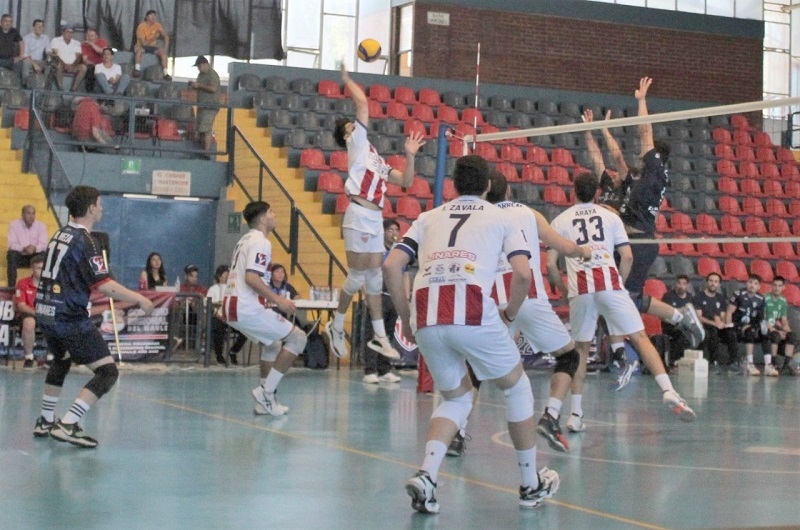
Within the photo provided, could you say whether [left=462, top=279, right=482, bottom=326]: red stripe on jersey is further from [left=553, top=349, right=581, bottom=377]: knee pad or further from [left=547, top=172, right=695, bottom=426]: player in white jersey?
[left=547, top=172, right=695, bottom=426]: player in white jersey

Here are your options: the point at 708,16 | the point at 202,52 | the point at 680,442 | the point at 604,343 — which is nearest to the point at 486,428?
the point at 680,442

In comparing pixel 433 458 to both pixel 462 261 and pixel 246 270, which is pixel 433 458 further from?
pixel 246 270

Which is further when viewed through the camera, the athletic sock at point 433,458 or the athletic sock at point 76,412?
the athletic sock at point 76,412

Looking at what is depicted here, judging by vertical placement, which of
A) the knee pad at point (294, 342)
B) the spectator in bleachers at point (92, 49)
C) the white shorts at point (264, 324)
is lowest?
the knee pad at point (294, 342)

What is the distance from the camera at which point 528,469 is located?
598 cm

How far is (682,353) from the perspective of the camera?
18688 millimetres

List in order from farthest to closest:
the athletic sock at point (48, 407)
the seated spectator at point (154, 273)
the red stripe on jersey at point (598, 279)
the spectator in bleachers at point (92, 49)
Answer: the spectator in bleachers at point (92, 49) < the seated spectator at point (154, 273) < the red stripe on jersey at point (598, 279) < the athletic sock at point (48, 407)

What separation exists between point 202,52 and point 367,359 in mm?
11295

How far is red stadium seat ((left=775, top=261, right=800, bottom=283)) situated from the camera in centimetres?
2242

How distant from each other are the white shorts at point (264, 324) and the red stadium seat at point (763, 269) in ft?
46.7

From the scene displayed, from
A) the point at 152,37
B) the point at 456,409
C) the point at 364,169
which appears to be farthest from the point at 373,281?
the point at 152,37

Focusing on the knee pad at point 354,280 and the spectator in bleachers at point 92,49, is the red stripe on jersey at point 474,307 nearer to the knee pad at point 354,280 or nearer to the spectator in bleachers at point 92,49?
the knee pad at point 354,280

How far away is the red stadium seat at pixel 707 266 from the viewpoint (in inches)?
858

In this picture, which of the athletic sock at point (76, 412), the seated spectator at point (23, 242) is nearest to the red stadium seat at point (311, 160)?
the seated spectator at point (23, 242)
